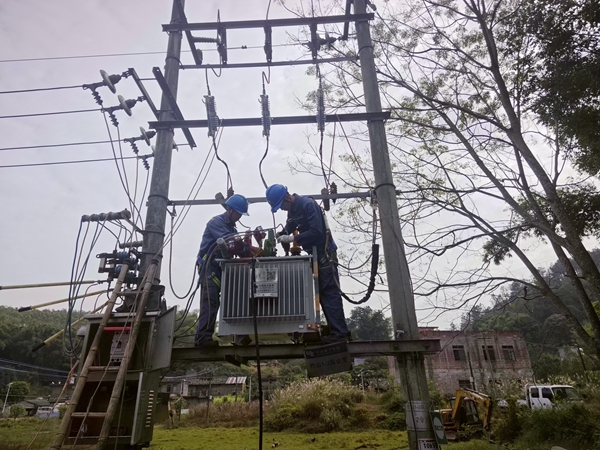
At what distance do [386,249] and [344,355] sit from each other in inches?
53.8

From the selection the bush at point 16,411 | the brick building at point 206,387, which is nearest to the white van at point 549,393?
the brick building at point 206,387

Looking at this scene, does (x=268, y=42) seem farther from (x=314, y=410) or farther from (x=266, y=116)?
(x=314, y=410)

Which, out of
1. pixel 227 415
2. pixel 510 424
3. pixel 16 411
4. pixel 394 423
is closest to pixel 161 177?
pixel 510 424

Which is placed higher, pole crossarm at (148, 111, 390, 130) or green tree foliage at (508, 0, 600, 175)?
green tree foliage at (508, 0, 600, 175)

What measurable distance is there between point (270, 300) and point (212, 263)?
1070 mm

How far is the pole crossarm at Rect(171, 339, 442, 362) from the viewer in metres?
3.86

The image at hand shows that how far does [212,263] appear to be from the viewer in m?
4.40

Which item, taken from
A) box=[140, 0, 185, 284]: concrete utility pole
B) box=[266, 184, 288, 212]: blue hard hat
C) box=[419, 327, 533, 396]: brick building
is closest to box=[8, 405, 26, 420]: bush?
box=[419, 327, 533, 396]: brick building

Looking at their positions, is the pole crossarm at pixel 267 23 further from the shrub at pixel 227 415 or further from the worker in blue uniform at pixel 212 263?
the shrub at pixel 227 415

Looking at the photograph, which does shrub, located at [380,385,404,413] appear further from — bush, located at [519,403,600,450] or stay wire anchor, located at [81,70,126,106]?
stay wire anchor, located at [81,70,126,106]

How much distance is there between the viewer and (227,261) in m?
3.79

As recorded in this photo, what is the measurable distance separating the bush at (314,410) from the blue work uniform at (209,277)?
11.9 metres

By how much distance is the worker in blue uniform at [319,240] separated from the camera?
411 cm

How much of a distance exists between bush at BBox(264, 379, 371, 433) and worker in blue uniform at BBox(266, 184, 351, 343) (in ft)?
38.8
